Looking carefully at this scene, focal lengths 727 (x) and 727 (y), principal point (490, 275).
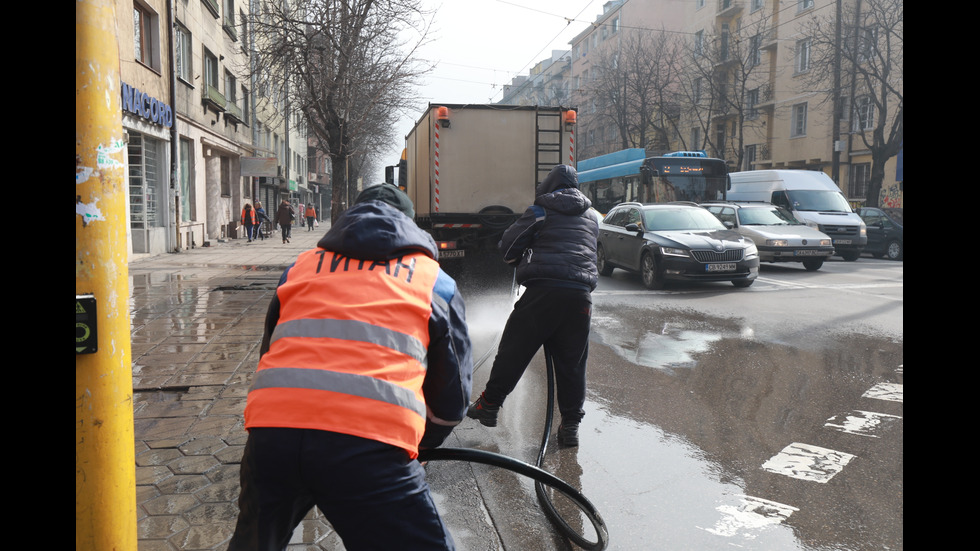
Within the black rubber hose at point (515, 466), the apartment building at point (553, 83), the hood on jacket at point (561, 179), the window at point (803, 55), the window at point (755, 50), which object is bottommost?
the black rubber hose at point (515, 466)

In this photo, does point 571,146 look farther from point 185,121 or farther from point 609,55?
point 609,55

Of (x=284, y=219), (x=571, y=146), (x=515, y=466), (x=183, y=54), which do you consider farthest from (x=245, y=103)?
(x=515, y=466)

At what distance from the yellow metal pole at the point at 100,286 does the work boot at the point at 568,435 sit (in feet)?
9.52

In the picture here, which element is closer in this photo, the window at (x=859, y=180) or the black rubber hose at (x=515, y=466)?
the black rubber hose at (x=515, y=466)

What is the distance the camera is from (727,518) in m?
3.60

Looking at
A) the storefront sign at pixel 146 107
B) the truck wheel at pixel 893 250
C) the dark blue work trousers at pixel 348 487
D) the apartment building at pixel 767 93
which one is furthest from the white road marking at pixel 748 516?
the apartment building at pixel 767 93

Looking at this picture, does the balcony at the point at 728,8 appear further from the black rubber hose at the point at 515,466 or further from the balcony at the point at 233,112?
the black rubber hose at the point at 515,466

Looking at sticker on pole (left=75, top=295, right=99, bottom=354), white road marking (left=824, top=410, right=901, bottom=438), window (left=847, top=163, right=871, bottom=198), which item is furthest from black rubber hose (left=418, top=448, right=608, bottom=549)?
window (left=847, top=163, right=871, bottom=198)

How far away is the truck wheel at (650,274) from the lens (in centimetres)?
1291

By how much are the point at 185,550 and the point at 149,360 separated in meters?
4.05

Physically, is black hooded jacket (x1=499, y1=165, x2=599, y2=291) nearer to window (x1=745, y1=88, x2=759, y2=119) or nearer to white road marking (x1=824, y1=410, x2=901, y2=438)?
white road marking (x1=824, y1=410, x2=901, y2=438)

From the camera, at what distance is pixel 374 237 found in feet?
6.72

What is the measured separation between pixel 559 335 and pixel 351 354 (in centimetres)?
282
